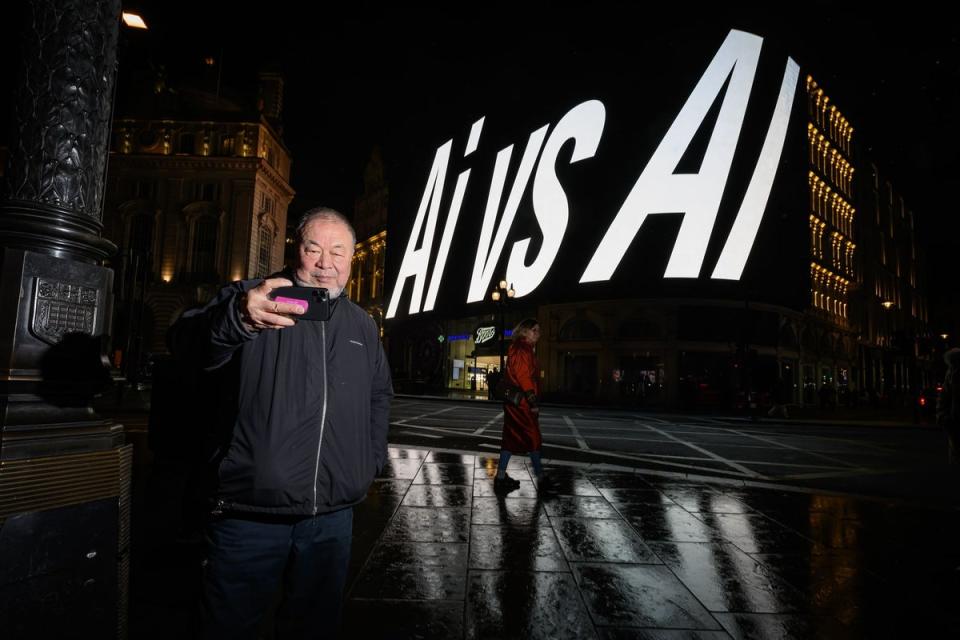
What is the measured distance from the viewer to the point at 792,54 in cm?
3038

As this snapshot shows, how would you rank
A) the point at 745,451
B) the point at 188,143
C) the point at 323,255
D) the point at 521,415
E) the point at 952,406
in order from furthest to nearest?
the point at 188,143 → the point at 745,451 → the point at 521,415 → the point at 952,406 → the point at 323,255

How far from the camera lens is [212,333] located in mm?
1762

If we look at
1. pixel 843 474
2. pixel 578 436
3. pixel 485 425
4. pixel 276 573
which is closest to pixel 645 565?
pixel 276 573

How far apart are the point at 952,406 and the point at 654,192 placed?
72.1 feet

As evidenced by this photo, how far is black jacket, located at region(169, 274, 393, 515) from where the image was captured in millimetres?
1818

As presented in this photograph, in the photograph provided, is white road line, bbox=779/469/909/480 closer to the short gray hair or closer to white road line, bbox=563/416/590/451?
white road line, bbox=563/416/590/451

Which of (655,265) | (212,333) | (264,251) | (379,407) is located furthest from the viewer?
(264,251)

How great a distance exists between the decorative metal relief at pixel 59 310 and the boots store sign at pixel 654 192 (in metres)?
24.9

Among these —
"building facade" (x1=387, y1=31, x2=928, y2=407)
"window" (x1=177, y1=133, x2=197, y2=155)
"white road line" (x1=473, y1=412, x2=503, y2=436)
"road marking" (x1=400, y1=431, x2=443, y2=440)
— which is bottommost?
"white road line" (x1=473, y1=412, x2=503, y2=436)

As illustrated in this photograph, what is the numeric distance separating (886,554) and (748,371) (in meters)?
22.0

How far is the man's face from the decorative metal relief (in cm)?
144

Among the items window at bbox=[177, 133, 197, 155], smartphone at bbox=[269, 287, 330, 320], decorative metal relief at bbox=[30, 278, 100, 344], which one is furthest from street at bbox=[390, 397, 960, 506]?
window at bbox=[177, 133, 197, 155]

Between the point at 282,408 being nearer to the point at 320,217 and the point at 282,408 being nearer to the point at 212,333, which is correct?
the point at 212,333

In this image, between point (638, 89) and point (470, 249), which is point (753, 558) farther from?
point (470, 249)
